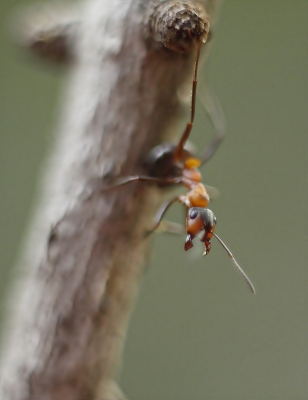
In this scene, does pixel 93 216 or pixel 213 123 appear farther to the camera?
pixel 213 123

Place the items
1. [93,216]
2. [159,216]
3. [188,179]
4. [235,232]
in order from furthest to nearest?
[235,232], [188,179], [159,216], [93,216]

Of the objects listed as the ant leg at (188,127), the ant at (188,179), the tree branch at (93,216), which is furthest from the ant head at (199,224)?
the tree branch at (93,216)

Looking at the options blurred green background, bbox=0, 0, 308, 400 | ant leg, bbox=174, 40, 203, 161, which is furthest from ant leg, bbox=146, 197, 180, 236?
→ blurred green background, bbox=0, 0, 308, 400

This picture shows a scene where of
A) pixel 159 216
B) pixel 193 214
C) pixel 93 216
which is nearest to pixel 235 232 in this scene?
pixel 193 214

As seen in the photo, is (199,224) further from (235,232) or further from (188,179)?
(235,232)

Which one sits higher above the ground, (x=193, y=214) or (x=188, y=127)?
(x=188, y=127)

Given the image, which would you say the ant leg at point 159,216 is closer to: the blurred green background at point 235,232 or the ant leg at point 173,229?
the ant leg at point 173,229
